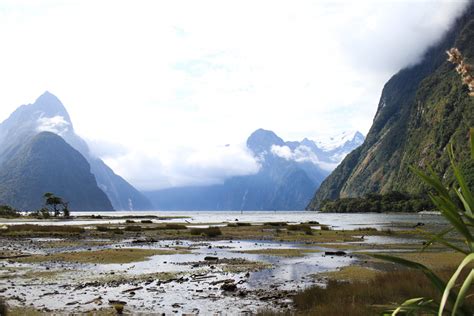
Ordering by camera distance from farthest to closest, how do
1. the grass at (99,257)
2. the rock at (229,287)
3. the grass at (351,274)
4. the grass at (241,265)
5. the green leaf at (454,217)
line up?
the grass at (99,257) < the grass at (241,265) < the grass at (351,274) < the rock at (229,287) < the green leaf at (454,217)

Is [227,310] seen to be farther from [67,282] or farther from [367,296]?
[67,282]

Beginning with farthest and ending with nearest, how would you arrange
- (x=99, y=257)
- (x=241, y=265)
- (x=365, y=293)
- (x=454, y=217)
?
(x=99, y=257) → (x=241, y=265) → (x=365, y=293) → (x=454, y=217)

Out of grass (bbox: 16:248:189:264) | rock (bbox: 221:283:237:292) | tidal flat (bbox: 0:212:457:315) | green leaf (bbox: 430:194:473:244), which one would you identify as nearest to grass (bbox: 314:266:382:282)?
tidal flat (bbox: 0:212:457:315)

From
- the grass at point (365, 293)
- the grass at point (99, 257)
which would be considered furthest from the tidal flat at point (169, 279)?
the grass at point (365, 293)

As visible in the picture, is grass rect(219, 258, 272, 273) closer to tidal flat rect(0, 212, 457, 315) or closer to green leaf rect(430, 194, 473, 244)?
tidal flat rect(0, 212, 457, 315)

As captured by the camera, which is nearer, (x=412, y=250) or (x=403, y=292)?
(x=403, y=292)

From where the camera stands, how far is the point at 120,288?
21219 millimetres

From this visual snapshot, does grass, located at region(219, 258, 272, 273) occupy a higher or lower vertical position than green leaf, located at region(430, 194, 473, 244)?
lower

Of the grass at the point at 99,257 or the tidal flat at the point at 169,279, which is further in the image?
the grass at the point at 99,257

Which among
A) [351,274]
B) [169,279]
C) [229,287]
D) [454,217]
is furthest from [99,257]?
[454,217]

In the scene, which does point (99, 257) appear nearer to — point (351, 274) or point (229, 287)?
point (229, 287)

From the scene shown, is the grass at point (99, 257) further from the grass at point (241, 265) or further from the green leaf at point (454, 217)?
the green leaf at point (454, 217)

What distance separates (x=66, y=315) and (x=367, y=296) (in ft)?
35.1

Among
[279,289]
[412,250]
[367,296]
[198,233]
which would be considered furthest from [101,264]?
[198,233]
